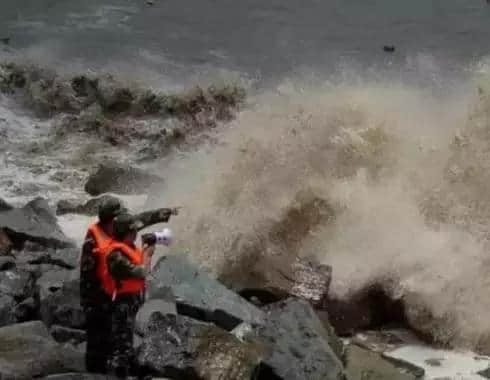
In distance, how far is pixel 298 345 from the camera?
20.9ft

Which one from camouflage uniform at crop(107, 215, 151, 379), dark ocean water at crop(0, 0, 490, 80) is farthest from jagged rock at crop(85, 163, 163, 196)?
dark ocean water at crop(0, 0, 490, 80)

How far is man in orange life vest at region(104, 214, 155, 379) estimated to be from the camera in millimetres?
5445

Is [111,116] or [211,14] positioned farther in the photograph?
[211,14]

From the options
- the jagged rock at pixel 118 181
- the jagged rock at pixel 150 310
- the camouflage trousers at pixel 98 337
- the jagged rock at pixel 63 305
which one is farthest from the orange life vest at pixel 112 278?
the jagged rock at pixel 118 181

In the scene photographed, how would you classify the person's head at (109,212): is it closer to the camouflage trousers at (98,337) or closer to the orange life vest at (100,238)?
the orange life vest at (100,238)

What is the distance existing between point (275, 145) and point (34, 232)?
10.0 feet

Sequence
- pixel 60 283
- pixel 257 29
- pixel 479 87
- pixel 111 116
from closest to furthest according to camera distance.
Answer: pixel 60 283 < pixel 479 87 < pixel 111 116 < pixel 257 29

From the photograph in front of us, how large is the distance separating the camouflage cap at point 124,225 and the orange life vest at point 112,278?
2.9 inches

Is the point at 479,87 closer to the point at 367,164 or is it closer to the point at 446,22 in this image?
the point at 367,164

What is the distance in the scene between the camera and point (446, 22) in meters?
23.0

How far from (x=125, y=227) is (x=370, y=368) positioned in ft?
8.51

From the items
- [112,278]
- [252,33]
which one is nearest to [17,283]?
[112,278]

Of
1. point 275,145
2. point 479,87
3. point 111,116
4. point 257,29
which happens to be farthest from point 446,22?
point 275,145

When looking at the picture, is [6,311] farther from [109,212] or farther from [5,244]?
[5,244]
